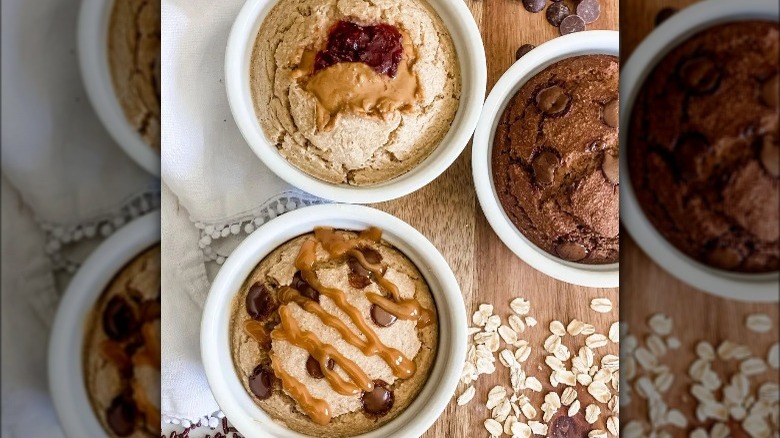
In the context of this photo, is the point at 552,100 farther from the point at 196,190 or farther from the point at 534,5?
the point at 196,190

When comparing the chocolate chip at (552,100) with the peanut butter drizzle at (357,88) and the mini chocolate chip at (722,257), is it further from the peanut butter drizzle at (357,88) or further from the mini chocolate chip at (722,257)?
the mini chocolate chip at (722,257)

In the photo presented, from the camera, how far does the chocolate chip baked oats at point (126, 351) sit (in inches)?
7.8

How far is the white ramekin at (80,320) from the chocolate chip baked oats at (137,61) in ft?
0.10

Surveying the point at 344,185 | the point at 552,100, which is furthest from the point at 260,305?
the point at 552,100

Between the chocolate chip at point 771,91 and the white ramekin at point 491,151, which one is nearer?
the chocolate chip at point 771,91

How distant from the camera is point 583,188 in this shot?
2.16 feet

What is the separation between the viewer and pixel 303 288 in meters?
0.66

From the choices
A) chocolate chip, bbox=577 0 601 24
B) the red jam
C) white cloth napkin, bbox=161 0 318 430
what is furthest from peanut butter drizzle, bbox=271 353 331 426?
chocolate chip, bbox=577 0 601 24

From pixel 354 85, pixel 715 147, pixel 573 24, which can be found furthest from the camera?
pixel 573 24

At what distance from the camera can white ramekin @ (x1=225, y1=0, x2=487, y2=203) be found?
657 mm

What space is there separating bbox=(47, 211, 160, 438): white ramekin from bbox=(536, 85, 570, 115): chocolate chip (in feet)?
1.77

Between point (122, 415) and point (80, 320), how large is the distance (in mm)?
53

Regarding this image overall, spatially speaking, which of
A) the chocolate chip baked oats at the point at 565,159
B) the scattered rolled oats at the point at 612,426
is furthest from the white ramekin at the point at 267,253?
the scattered rolled oats at the point at 612,426

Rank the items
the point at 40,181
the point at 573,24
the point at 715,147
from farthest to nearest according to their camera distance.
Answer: the point at 573,24, the point at 715,147, the point at 40,181
